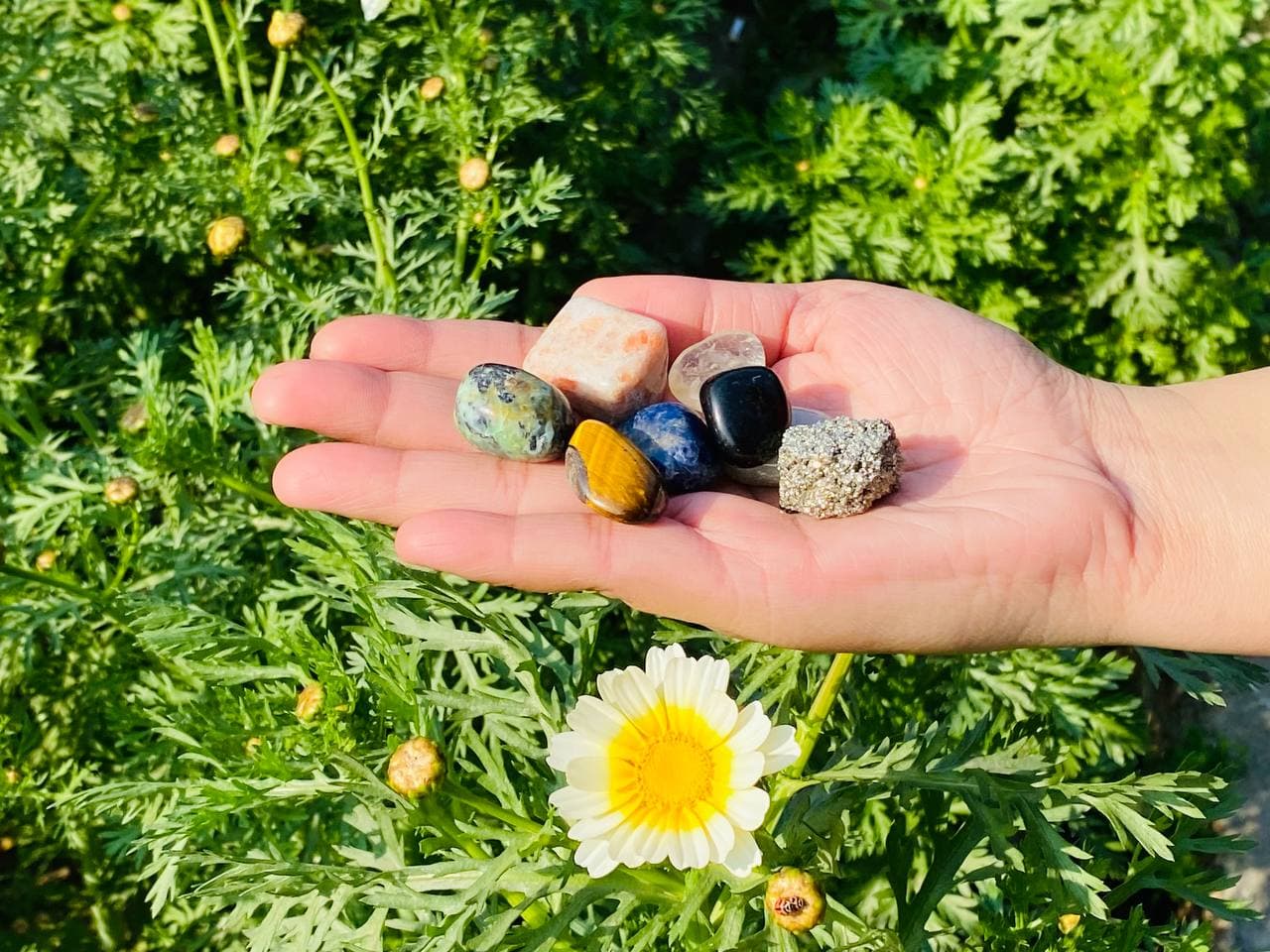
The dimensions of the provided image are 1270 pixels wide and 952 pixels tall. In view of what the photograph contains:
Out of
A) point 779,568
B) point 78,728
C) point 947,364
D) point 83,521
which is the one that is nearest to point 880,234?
point 947,364

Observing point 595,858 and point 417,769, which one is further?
point 417,769

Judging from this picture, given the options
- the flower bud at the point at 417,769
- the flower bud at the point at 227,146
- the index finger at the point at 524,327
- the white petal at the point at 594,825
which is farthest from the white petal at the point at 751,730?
the flower bud at the point at 227,146

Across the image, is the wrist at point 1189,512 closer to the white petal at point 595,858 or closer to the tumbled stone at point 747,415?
the tumbled stone at point 747,415

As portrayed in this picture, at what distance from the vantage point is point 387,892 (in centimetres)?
193

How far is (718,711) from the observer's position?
178cm

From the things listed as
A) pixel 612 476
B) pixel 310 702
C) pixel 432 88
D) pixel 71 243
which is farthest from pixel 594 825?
pixel 71 243

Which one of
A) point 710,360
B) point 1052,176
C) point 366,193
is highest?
point 366,193

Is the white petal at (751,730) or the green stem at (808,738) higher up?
the white petal at (751,730)

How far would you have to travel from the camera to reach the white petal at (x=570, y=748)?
69.2 inches

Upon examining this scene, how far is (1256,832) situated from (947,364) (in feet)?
5.75

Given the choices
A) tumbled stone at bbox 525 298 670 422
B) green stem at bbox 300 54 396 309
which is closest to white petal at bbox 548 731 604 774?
tumbled stone at bbox 525 298 670 422

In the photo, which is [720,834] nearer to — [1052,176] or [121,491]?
[121,491]

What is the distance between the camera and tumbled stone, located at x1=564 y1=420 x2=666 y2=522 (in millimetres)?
1895

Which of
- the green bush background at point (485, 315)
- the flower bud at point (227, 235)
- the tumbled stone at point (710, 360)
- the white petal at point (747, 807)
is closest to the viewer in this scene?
the white petal at point (747, 807)
